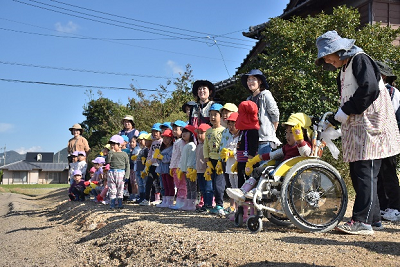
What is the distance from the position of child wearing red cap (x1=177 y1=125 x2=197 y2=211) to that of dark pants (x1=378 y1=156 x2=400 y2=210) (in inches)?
115

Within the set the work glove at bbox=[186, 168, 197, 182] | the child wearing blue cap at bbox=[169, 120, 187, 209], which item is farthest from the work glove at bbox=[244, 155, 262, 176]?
the child wearing blue cap at bbox=[169, 120, 187, 209]

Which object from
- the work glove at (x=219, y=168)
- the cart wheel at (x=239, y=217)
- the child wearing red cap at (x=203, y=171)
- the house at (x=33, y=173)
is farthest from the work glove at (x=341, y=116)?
the house at (x=33, y=173)

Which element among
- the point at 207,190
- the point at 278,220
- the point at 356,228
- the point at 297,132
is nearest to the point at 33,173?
the point at 207,190

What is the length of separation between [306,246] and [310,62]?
7.37 metres

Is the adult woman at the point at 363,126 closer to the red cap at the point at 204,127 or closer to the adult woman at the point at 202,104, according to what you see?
the red cap at the point at 204,127

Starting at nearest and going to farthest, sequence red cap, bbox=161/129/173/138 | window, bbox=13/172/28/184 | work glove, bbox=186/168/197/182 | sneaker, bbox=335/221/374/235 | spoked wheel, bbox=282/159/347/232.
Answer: sneaker, bbox=335/221/374/235
spoked wheel, bbox=282/159/347/232
work glove, bbox=186/168/197/182
red cap, bbox=161/129/173/138
window, bbox=13/172/28/184

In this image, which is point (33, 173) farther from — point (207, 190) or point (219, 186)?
point (219, 186)

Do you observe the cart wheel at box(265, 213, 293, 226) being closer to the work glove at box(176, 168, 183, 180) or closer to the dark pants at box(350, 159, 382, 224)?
the dark pants at box(350, 159, 382, 224)

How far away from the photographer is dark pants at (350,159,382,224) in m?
4.21

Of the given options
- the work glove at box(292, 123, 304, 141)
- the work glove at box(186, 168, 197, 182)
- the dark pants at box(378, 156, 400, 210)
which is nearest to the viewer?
the work glove at box(292, 123, 304, 141)

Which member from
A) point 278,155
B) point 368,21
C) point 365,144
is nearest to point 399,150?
point 365,144

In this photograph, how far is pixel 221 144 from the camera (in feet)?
21.3

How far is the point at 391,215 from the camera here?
17.7 ft

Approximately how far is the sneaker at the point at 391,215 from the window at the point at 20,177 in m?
71.6
